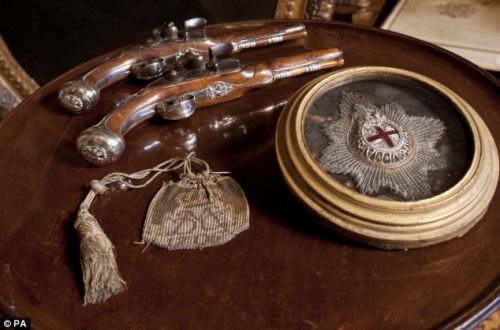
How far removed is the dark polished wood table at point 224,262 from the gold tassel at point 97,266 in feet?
0.05

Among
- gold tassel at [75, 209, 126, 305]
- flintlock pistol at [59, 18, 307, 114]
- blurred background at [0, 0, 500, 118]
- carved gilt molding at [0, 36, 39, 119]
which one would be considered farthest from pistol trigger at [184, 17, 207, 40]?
carved gilt molding at [0, 36, 39, 119]

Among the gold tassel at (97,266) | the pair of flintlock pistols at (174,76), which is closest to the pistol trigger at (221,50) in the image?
the pair of flintlock pistols at (174,76)

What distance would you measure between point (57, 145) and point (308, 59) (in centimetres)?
58

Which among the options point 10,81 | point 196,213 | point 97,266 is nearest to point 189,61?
point 196,213

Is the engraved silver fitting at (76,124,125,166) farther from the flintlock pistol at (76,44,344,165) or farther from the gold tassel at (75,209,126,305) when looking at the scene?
the gold tassel at (75,209,126,305)

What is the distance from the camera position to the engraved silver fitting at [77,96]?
Answer: 103cm

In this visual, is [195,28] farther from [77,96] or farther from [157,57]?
[77,96]

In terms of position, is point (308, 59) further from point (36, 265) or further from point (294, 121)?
point (36, 265)

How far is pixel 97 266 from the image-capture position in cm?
76

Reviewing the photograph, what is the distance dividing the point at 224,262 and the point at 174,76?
0.44m

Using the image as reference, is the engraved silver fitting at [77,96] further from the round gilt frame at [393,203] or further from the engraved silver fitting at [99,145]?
the round gilt frame at [393,203]

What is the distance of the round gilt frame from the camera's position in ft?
2.49

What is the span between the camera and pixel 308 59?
1122 millimetres

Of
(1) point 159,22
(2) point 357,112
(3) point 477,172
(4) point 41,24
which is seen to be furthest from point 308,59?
(4) point 41,24
